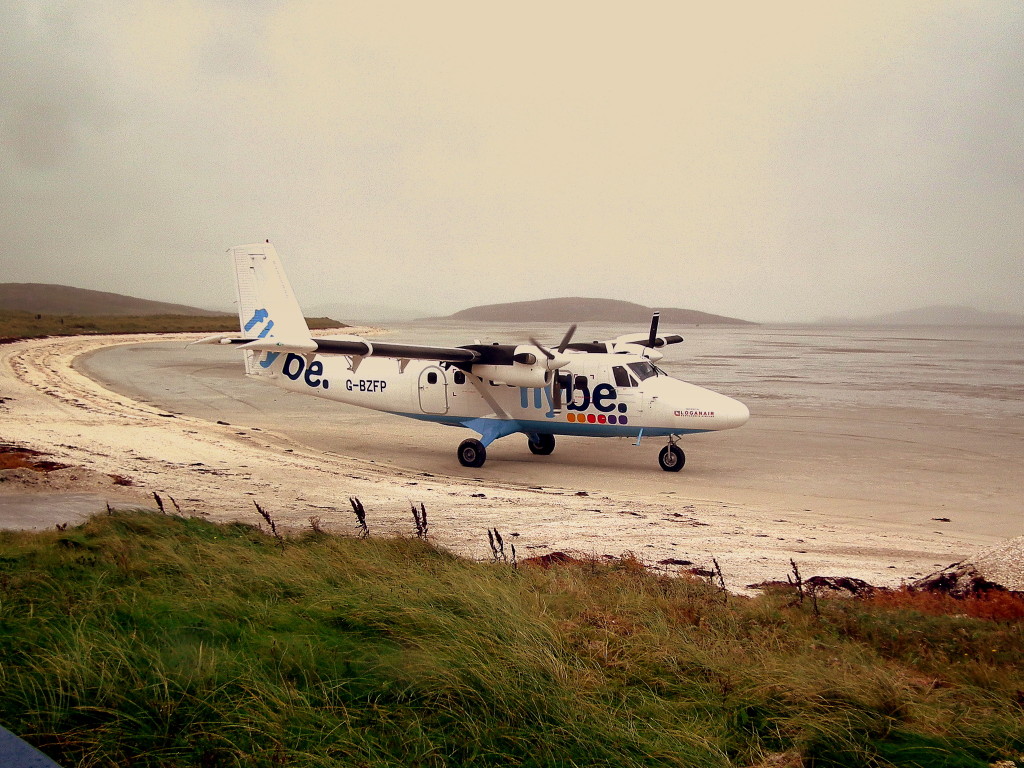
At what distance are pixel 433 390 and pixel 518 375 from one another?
266 cm

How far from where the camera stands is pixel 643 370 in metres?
16.8

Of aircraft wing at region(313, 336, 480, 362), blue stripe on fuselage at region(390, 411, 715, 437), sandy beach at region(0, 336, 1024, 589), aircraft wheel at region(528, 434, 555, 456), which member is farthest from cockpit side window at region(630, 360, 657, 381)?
aircraft wing at region(313, 336, 480, 362)

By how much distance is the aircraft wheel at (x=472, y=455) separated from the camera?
16891 mm

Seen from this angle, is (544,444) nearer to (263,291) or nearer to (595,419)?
(595,419)

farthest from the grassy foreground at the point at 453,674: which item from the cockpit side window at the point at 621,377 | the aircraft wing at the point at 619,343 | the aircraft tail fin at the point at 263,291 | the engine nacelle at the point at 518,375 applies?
the aircraft wing at the point at 619,343

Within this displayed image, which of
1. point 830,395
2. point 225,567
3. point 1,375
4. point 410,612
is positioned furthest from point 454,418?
point 1,375

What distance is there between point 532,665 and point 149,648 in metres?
2.05

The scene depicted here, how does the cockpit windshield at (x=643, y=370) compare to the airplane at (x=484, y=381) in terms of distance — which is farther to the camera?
the cockpit windshield at (x=643, y=370)

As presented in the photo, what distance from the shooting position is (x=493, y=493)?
539 inches

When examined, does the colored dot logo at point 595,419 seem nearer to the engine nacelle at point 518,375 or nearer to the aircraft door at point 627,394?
the aircraft door at point 627,394

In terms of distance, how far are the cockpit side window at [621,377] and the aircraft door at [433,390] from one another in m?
4.29

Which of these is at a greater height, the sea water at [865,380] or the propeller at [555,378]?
the propeller at [555,378]

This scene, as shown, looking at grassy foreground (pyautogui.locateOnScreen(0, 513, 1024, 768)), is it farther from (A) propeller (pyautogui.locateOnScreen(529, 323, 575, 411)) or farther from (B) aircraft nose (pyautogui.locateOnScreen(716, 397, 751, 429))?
(A) propeller (pyautogui.locateOnScreen(529, 323, 575, 411))

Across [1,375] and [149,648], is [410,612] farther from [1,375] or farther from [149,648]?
[1,375]
